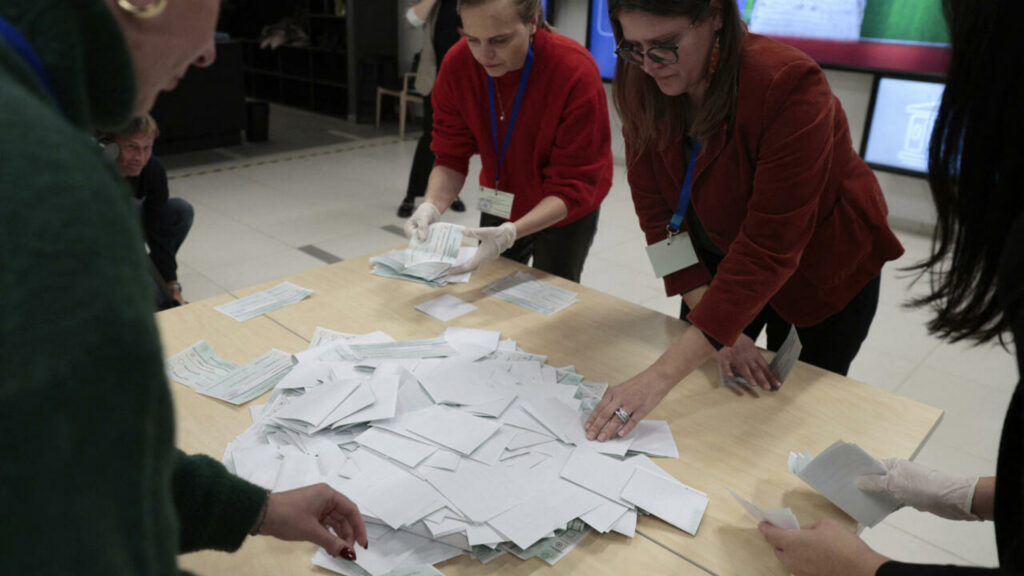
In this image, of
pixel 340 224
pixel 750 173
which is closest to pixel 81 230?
pixel 750 173

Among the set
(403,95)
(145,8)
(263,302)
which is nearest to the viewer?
(145,8)

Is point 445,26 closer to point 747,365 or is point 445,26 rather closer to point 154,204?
point 154,204

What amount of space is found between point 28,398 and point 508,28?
5.21 ft

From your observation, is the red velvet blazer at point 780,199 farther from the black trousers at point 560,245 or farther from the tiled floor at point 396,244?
the black trousers at point 560,245

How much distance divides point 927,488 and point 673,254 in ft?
2.25

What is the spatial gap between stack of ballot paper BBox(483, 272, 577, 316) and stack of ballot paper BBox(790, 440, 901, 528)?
2.42 feet

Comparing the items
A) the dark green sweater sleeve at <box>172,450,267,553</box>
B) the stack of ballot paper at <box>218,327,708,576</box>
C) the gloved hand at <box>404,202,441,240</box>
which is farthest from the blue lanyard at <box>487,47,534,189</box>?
the dark green sweater sleeve at <box>172,450,267,553</box>

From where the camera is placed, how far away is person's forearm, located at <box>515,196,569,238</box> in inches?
73.1

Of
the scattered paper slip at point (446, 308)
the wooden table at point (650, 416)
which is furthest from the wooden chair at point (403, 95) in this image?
the scattered paper slip at point (446, 308)

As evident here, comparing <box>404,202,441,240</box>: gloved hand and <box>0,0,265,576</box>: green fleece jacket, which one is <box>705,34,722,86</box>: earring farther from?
<box>0,0,265,576</box>: green fleece jacket

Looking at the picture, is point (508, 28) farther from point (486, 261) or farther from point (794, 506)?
point (794, 506)

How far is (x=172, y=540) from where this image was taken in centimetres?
44

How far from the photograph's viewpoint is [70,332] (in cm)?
33

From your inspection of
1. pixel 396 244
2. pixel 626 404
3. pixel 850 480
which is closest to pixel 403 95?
pixel 396 244
